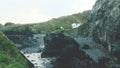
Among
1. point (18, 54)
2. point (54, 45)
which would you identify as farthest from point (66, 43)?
point (18, 54)

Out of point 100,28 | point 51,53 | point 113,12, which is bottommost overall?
point 51,53

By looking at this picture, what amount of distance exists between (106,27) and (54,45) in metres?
19.2

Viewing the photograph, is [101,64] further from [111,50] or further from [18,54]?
[18,54]

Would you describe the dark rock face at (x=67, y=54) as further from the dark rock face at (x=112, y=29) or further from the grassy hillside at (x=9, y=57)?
the grassy hillside at (x=9, y=57)

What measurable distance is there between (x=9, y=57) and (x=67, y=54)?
4413 cm

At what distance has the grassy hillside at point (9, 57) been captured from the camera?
33809 mm

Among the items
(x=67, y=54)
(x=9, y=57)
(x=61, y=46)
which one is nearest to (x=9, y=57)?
(x=9, y=57)

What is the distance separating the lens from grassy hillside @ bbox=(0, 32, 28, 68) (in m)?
33.8

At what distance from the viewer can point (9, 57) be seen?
1409 inches

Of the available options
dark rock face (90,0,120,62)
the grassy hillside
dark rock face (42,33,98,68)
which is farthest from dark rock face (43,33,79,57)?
the grassy hillside

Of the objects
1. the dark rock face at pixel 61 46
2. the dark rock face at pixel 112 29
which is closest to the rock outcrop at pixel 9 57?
the dark rock face at pixel 112 29

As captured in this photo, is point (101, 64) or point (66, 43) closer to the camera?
point (101, 64)

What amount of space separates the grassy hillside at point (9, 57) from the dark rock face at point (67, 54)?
27971mm

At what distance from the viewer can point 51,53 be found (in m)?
95.0
